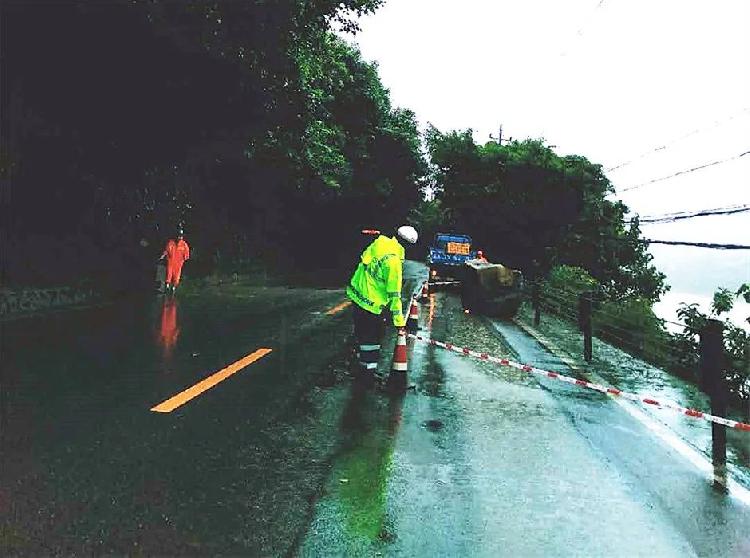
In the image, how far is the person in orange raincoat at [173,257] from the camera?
61.4ft

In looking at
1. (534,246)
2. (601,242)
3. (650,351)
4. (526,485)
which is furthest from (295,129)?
(601,242)

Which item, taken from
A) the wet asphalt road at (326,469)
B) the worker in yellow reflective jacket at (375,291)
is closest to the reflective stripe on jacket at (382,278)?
the worker in yellow reflective jacket at (375,291)

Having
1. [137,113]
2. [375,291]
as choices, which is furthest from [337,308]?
[375,291]

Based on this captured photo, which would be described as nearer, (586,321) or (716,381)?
(716,381)

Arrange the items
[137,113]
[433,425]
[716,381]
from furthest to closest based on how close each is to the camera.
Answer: [137,113] → [433,425] → [716,381]

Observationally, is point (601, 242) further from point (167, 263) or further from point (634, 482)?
point (634, 482)

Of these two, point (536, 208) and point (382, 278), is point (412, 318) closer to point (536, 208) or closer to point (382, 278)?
point (382, 278)

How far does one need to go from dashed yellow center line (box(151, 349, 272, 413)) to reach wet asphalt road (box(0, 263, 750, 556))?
0.12m

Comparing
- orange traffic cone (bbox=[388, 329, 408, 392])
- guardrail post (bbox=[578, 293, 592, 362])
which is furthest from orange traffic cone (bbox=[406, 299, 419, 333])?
orange traffic cone (bbox=[388, 329, 408, 392])

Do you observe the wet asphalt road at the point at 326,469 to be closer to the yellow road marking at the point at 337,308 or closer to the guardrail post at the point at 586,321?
the guardrail post at the point at 586,321

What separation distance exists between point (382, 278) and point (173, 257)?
1266 centimetres

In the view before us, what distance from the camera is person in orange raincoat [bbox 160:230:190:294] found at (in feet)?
61.4

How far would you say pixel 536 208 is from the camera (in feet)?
112

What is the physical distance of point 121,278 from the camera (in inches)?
752
